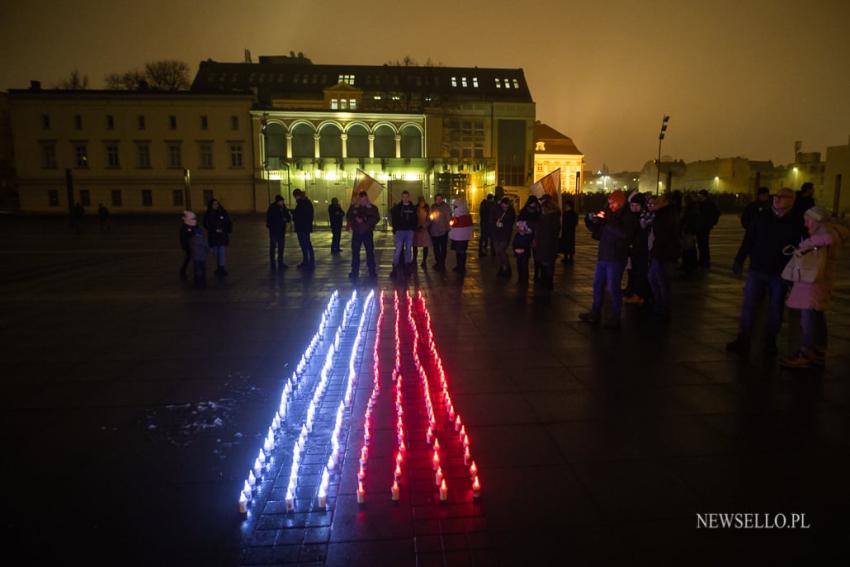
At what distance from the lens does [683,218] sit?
42.8 feet

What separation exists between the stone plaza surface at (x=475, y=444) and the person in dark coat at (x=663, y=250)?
1.44 feet

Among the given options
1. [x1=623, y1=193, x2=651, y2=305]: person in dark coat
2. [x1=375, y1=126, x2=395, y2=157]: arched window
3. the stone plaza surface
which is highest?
[x1=375, y1=126, x2=395, y2=157]: arched window

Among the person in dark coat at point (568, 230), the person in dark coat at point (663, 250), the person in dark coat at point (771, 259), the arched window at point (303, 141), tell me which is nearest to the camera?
the person in dark coat at point (771, 259)

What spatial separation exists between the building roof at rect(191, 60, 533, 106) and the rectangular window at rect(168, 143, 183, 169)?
1184cm

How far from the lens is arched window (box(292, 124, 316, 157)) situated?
53.8 metres

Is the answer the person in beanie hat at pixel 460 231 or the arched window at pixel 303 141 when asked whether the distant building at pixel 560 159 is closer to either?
the arched window at pixel 303 141

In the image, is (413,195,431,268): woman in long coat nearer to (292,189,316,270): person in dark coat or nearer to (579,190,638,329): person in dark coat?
(292,189,316,270): person in dark coat

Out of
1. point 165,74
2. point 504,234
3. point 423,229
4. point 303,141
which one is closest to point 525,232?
point 504,234

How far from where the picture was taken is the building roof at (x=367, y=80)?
61.7 m

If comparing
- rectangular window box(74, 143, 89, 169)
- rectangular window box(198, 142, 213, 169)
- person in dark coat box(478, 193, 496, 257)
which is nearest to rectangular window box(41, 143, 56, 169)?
rectangular window box(74, 143, 89, 169)

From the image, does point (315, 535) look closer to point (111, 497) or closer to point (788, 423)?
point (111, 497)

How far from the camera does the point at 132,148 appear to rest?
2034 inches

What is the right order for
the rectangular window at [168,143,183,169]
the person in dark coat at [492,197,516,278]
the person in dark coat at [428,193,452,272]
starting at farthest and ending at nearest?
1. the rectangular window at [168,143,183,169]
2. the person in dark coat at [428,193,452,272]
3. the person in dark coat at [492,197,516,278]

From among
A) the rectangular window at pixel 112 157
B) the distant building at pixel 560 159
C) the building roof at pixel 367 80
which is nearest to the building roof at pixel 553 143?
the distant building at pixel 560 159
